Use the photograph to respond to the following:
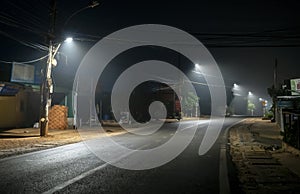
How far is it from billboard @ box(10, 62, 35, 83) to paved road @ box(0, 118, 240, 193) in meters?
16.1

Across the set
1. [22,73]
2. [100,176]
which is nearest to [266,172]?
[100,176]

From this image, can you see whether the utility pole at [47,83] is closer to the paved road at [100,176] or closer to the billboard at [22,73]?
the billboard at [22,73]

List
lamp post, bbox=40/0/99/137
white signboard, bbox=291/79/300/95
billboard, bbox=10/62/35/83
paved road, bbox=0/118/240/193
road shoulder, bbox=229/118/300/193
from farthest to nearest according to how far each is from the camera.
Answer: white signboard, bbox=291/79/300/95 < billboard, bbox=10/62/35/83 < lamp post, bbox=40/0/99/137 < road shoulder, bbox=229/118/300/193 < paved road, bbox=0/118/240/193

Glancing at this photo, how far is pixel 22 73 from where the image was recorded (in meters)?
26.6

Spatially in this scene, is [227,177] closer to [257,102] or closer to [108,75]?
[108,75]

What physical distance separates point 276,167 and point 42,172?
6.94 m

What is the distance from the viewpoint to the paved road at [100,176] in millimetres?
6691

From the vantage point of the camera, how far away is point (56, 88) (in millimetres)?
33344

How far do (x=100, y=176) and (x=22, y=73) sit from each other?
21.4 m

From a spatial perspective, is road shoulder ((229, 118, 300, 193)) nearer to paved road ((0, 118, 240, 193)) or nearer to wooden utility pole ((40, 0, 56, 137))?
paved road ((0, 118, 240, 193))

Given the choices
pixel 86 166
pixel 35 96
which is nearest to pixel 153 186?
pixel 86 166

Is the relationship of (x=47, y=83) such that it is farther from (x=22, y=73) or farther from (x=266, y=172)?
(x=266, y=172)

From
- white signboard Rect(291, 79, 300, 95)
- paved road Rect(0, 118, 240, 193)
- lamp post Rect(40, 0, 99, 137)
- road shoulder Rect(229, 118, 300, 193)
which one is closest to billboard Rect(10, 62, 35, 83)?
lamp post Rect(40, 0, 99, 137)

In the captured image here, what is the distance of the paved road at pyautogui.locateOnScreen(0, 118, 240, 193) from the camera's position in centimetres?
669
